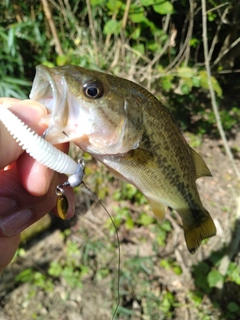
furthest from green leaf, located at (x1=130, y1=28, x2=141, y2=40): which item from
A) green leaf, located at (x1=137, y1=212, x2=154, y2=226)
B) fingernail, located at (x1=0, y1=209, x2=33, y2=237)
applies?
fingernail, located at (x1=0, y1=209, x2=33, y2=237)

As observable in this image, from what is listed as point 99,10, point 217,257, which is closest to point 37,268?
point 217,257

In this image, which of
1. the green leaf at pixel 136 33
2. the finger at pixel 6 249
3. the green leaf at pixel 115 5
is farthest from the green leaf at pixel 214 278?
the green leaf at pixel 115 5

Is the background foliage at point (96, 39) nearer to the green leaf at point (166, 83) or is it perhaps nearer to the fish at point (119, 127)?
the green leaf at point (166, 83)

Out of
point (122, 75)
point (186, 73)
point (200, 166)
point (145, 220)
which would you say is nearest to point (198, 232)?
point (200, 166)

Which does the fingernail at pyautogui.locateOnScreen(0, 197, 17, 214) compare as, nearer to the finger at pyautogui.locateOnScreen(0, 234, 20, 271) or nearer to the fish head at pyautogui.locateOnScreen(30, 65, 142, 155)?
the finger at pyautogui.locateOnScreen(0, 234, 20, 271)

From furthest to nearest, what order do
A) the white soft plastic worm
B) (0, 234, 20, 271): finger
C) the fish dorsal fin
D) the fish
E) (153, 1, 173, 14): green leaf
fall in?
(153, 1, 173, 14): green leaf, the fish dorsal fin, (0, 234, 20, 271): finger, the fish, the white soft plastic worm
